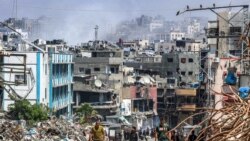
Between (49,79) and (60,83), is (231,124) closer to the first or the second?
(49,79)

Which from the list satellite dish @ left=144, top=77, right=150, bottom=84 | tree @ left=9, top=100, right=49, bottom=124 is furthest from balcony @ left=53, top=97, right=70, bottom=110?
satellite dish @ left=144, top=77, right=150, bottom=84

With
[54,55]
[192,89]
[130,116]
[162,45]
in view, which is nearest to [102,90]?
[130,116]

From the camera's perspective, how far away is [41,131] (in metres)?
20.3

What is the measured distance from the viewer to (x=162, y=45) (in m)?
117

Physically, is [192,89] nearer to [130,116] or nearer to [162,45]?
[130,116]

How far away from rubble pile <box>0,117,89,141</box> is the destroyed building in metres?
25.9

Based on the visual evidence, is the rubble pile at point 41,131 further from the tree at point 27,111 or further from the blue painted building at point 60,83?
the blue painted building at point 60,83

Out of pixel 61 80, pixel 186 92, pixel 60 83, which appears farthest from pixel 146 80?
pixel 60 83

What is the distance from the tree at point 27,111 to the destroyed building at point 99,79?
573 inches

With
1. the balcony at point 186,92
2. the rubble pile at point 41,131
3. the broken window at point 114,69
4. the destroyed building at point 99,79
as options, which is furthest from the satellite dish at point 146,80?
the rubble pile at point 41,131

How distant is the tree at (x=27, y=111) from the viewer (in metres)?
31.8

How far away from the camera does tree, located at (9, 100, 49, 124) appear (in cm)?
3179

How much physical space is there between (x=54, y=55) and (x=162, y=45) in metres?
76.9

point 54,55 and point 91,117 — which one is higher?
point 54,55
